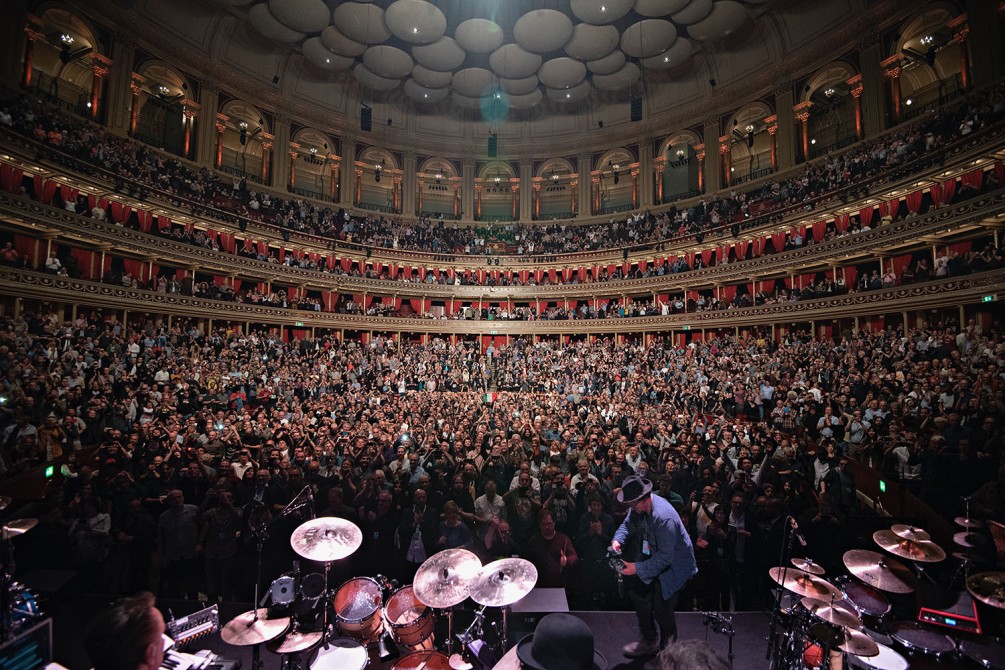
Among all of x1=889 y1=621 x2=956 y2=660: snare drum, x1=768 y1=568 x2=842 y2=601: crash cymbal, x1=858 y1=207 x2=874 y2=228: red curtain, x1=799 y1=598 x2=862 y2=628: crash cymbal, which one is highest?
x1=858 y1=207 x2=874 y2=228: red curtain

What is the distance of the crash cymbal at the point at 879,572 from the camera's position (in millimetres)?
4180

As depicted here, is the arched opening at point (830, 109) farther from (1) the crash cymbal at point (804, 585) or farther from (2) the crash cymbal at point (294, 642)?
(2) the crash cymbal at point (294, 642)

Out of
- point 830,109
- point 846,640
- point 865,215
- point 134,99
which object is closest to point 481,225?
point 134,99

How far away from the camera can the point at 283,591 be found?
160 inches

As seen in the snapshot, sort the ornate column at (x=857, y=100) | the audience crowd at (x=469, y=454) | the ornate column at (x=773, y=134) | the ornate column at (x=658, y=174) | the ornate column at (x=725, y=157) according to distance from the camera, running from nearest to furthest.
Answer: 1. the audience crowd at (x=469, y=454)
2. the ornate column at (x=857, y=100)
3. the ornate column at (x=773, y=134)
4. the ornate column at (x=725, y=157)
5. the ornate column at (x=658, y=174)

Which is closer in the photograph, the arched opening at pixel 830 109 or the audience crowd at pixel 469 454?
the audience crowd at pixel 469 454

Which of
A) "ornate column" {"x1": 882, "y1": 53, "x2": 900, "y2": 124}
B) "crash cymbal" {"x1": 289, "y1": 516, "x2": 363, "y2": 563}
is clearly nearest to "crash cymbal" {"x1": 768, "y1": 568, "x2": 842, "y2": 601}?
"crash cymbal" {"x1": 289, "y1": 516, "x2": 363, "y2": 563}

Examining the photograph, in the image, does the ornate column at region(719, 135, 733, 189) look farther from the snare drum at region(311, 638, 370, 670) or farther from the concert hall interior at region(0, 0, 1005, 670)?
the snare drum at region(311, 638, 370, 670)

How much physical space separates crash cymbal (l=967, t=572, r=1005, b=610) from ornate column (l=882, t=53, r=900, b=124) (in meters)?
23.8

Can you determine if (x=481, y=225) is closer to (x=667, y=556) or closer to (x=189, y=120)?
(x=189, y=120)

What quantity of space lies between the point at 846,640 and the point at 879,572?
89cm

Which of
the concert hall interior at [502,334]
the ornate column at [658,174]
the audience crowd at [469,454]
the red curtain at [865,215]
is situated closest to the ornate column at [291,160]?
the concert hall interior at [502,334]

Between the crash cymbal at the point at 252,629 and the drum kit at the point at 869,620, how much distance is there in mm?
4309

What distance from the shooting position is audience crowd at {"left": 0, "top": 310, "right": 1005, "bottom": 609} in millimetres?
5711
